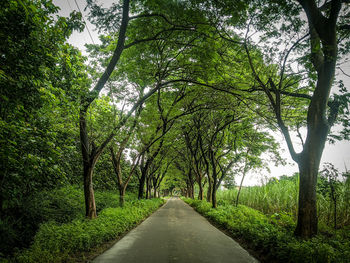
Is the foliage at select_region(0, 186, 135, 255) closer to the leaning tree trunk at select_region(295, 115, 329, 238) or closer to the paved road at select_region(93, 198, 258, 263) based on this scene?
the paved road at select_region(93, 198, 258, 263)

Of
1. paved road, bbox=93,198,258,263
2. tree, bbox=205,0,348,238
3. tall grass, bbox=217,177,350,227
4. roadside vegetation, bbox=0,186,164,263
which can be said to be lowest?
paved road, bbox=93,198,258,263

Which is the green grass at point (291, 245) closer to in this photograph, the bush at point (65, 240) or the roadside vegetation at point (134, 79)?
the roadside vegetation at point (134, 79)

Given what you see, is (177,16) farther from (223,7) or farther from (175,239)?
(175,239)

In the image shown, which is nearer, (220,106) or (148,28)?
(148,28)

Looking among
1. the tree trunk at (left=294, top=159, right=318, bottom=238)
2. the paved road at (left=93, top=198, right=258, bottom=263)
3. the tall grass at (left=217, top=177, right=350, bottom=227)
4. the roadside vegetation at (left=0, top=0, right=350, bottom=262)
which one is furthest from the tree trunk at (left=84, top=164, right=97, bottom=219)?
the tall grass at (left=217, top=177, right=350, bottom=227)

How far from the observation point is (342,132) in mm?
5266

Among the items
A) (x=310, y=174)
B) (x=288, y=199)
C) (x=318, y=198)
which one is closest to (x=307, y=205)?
(x=310, y=174)

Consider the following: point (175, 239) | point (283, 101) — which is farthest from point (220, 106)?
point (175, 239)

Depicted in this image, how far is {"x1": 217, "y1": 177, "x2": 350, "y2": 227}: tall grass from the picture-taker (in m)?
6.06

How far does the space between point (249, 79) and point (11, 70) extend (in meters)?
6.86

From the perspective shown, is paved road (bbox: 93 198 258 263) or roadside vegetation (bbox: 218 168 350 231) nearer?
paved road (bbox: 93 198 258 263)

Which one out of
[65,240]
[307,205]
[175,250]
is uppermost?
[307,205]

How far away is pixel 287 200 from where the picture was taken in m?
8.86

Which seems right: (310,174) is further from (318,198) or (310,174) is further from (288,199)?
(288,199)
